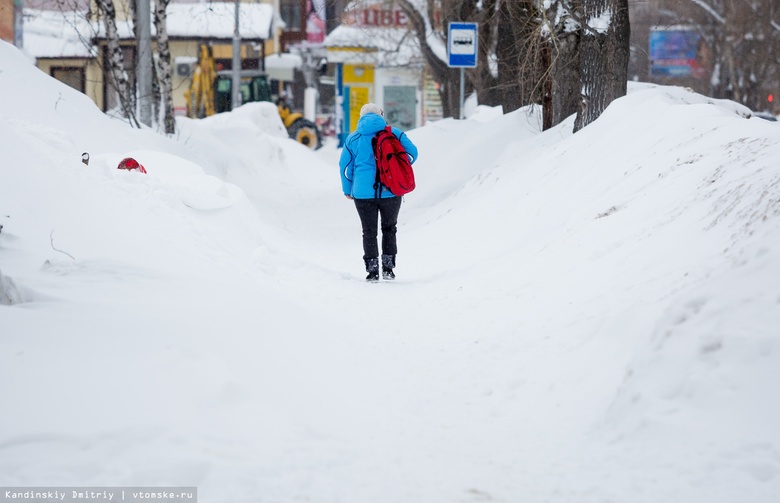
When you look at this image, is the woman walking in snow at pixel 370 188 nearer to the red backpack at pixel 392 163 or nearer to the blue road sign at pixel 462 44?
the red backpack at pixel 392 163

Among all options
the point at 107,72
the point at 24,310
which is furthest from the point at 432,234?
the point at 107,72

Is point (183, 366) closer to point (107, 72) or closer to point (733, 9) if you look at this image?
point (107, 72)

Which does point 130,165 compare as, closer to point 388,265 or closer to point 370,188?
point 370,188

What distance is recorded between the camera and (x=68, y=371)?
13.6 ft

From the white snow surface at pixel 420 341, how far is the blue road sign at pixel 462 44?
6.15 meters

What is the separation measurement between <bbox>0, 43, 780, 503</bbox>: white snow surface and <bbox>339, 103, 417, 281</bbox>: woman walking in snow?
37 centimetres

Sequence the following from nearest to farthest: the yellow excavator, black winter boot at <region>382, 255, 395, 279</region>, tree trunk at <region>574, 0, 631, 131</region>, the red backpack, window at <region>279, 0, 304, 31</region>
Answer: the red backpack, black winter boot at <region>382, 255, 395, 279</region>, tree trunk at <region>574, 0, 631, 131</region>, the yellow excavator, window at <region>279, 0, 304, 31</region>

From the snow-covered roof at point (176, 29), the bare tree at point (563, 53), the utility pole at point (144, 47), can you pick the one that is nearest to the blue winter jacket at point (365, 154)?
the bare tree at point (563, 53)

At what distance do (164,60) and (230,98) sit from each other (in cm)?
2151

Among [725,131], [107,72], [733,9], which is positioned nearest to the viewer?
[725,131]

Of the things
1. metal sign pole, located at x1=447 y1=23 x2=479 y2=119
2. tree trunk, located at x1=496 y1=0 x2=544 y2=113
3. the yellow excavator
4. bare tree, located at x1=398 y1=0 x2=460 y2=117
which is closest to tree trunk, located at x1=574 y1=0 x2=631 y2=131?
tree trunk, located at x1=496 y1=0 x2=544 y2=113

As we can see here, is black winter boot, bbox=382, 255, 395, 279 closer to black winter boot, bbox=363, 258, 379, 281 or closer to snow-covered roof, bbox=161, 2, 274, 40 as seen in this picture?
black winter boot, bbox=363, 258, 379, 281

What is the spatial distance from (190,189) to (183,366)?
5450 mm

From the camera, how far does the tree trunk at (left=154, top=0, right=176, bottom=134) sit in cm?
1785
